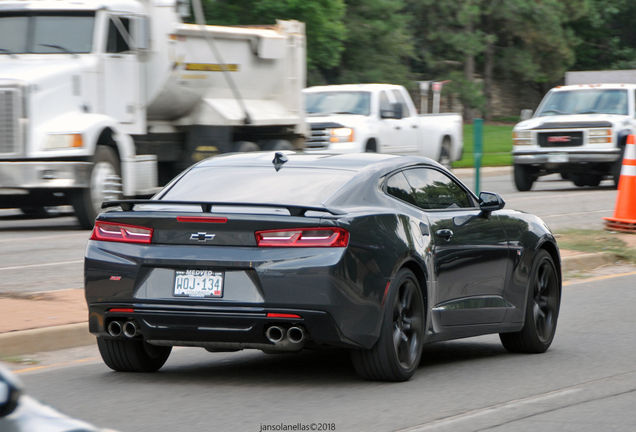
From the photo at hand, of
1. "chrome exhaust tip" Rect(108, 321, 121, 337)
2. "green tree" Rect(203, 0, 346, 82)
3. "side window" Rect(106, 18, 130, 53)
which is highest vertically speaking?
"green tree" Rect(203, 0, 346, 82)

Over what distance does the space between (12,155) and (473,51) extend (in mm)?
43214

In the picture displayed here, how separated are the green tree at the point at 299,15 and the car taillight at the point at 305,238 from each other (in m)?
31.0

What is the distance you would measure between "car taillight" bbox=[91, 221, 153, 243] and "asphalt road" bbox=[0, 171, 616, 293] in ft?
11.9

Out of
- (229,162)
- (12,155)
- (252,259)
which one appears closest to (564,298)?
(229,162)

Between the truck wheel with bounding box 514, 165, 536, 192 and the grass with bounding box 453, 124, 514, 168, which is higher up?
the truck wheel with bounding box 514, 165, 536, 192

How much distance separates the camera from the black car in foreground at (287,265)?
5867mm

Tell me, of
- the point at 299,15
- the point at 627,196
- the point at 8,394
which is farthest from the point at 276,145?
the point at 299,15

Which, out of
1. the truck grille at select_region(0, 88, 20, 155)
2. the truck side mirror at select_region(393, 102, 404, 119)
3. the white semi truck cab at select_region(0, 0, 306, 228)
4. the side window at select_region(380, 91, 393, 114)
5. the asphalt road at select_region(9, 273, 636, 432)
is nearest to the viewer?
the asphalt road at select_region(9, 273, 636, 432)

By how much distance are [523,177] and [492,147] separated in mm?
17427

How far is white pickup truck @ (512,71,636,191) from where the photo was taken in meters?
22.6

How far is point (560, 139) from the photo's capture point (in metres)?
22.9

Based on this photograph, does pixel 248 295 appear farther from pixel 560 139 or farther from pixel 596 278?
pixel 560 139

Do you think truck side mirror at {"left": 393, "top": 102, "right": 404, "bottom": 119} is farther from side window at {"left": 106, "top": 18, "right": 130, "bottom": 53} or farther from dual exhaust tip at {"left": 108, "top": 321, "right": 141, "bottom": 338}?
dual exhaust tip at {"left": 108, "top": 321, "right": 141, "bottom": 338}

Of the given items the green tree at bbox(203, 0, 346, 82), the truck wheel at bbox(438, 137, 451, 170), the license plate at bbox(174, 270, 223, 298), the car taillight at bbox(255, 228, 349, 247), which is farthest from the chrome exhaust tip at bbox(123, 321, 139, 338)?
the green tree at bbox(203, 0, 346, 82)
